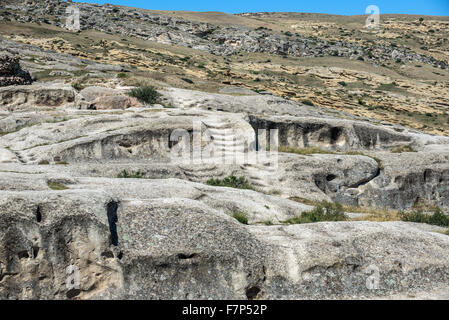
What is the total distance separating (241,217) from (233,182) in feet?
24.4

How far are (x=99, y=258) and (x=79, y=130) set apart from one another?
636 inches

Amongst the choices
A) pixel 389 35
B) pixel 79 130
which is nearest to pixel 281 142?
pixel 79 130

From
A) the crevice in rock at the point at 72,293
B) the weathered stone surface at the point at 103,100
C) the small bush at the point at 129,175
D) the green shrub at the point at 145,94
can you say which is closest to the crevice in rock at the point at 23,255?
the crevice in rock at the point at 72,293

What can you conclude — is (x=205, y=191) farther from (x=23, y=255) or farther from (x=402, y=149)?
(x=402, y=149)

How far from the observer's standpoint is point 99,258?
10.1m

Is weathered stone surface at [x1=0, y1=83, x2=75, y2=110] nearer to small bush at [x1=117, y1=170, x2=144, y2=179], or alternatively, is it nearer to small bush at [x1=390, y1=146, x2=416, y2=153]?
small bush at [x1=117, y1=170, x2=144, y2=179]

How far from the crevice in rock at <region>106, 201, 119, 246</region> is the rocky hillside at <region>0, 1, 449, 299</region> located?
1.5 inches

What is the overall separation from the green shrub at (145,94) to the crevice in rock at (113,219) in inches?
905

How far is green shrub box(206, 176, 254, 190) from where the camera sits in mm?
20778

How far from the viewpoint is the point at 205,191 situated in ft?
53.2

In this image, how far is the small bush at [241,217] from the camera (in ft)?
44.6

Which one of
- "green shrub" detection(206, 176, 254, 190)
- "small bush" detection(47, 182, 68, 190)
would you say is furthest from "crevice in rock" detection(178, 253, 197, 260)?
"green shrub" detection(206, 176, 254, 190)
